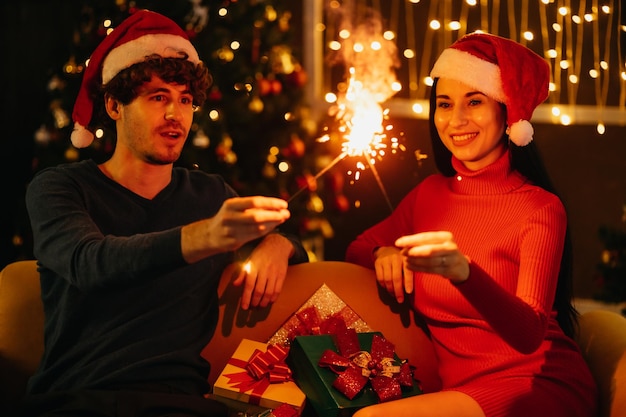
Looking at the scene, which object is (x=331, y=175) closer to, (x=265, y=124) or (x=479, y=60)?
(x=265, y=124)

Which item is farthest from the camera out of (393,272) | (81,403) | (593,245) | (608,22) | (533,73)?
(593,245)

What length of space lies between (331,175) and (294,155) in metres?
0.31

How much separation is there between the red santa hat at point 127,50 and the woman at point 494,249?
0.79m

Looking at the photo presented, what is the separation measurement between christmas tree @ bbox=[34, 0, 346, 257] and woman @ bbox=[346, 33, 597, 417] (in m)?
1.21

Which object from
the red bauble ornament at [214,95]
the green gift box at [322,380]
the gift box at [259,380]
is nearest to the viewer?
the green gift box at [322,380]

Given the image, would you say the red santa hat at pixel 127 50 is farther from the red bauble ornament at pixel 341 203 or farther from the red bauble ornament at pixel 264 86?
the red bauble ornament at pixel 341 203

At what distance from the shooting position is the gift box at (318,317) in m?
2.26

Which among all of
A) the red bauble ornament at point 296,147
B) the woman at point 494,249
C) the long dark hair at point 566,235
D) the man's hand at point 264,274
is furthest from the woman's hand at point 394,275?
the red bauble ornament at point 296,147

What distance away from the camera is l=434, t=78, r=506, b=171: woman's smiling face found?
2.12m

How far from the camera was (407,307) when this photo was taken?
7.74 feet

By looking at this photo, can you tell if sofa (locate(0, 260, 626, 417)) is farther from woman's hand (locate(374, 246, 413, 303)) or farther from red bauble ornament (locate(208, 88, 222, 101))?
red bauble ornament (locate(208, 88, 222, 101))

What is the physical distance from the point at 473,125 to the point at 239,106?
176 centimetres

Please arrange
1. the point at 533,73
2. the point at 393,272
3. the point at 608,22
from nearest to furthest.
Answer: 1. the point at 533,73
2. the point at 393,272
3. the point at 608,22

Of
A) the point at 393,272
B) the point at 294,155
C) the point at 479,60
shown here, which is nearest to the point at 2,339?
the point at 393,272
